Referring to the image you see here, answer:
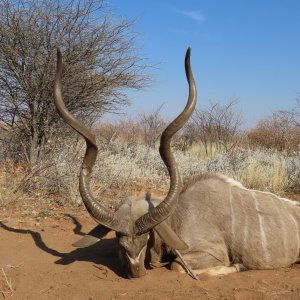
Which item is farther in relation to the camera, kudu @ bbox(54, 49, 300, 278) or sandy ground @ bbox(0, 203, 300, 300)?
kudu @ bbox(54, 49, 300, 278)

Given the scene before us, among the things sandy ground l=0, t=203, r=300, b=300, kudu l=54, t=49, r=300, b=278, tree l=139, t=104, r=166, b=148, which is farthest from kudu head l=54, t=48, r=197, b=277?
tree l=139, t=104, r=166, b=148

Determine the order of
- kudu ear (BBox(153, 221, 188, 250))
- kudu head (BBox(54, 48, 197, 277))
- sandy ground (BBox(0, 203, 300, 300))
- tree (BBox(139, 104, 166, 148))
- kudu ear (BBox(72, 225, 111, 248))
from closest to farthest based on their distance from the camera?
sandy ground (BBox(0, 203, 300, 300)), kudu head (BBox(54, 48, 197, 277)), kudu ear (BBox(153, 221, 188, 250)), kudu ear (BBox(72, 225, 111, 248)), tree (BBox(139, 104, 166, 148))

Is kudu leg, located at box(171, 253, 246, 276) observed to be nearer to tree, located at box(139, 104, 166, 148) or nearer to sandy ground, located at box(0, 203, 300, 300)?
sandy ground, located at box(0, 203, 300, 300)

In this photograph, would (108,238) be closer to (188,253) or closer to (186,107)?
(188,253)

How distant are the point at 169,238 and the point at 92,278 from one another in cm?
78

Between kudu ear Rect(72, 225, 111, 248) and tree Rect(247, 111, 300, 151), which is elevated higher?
tree Rect(247, 111, 300, 151)

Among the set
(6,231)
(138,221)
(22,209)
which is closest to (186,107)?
(138,221)

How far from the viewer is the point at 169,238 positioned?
12.8 feet

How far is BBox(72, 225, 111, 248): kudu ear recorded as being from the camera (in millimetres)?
4031

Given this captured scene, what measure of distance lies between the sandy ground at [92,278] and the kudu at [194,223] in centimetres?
17

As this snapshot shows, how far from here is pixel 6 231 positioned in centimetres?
523

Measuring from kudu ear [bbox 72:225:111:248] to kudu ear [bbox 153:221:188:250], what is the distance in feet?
1.55

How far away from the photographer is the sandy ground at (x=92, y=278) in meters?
3.59

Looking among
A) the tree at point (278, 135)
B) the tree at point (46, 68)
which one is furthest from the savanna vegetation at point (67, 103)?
the tree at point (278, 135)
